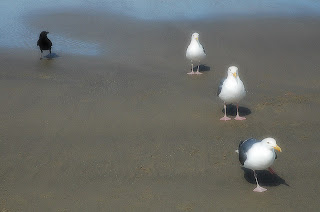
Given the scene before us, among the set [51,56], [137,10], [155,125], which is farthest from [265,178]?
[137,10]

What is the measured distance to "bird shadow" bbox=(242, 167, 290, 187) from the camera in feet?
18.3

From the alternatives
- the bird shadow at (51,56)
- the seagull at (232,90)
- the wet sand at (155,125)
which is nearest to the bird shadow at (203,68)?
the wet sand at (155,125)

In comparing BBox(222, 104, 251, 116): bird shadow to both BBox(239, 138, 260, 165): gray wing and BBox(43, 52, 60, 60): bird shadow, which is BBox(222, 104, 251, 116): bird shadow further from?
BBox(43, 52, 60, 60): bird shadow

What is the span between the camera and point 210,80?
9.44 m

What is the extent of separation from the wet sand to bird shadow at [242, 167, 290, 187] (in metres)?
0.02

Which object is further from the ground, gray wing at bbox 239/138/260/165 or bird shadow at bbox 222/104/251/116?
bird shadow at bbox 222/104/251/116

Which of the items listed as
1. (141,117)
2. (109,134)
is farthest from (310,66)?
(109,134)

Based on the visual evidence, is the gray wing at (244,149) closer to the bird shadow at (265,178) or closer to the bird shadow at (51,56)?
the bird shadow at (265,178)

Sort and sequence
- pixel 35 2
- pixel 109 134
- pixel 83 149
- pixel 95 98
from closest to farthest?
pixel 83 149, pixel 109 134, pixel 95 98, pixel 35 2

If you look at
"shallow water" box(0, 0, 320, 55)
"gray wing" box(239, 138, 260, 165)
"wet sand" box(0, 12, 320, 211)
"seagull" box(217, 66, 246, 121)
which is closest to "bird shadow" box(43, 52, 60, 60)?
"wet sand" box(0, 12, 320, 211)

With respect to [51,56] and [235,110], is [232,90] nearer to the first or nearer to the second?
[235,110]

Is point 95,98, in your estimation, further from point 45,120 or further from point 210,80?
point 210,80

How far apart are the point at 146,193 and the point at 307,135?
114 inches

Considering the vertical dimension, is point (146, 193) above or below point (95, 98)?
below
